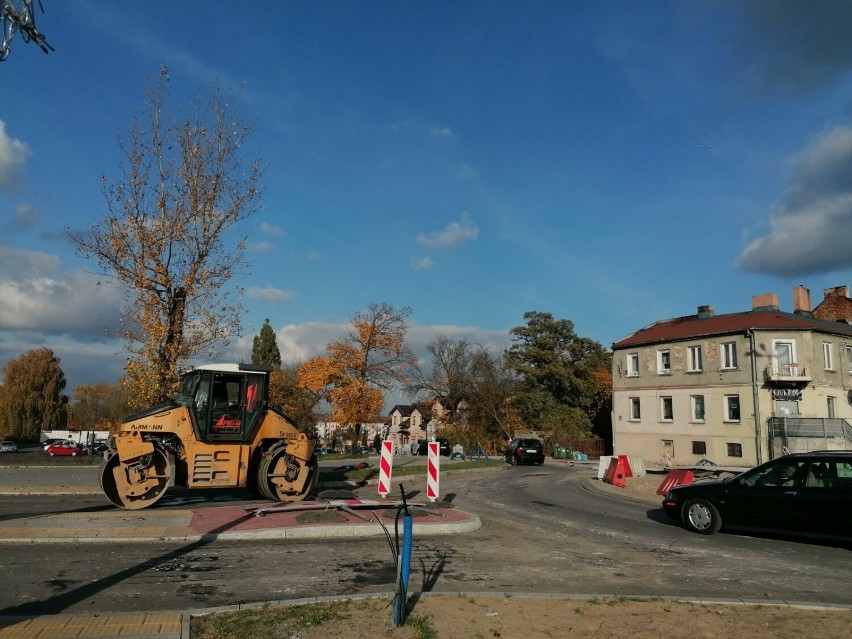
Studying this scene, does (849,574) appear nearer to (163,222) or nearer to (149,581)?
(149,581)

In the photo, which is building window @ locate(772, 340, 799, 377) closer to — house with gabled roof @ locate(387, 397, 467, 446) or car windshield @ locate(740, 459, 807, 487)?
car windshield @ locate(740, 459, 807, 487)

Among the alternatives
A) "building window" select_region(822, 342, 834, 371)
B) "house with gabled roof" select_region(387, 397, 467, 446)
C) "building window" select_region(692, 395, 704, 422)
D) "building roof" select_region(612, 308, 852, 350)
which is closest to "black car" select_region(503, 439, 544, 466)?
"building window" select_region(692, 395, 704, 422)

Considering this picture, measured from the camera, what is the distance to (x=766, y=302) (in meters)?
40.9

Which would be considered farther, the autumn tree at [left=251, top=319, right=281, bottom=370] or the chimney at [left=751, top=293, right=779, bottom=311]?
the autumn tree at [left=251, top=319, right=281, bottom=370]

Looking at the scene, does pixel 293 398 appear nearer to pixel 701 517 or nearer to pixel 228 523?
pixel 228 523

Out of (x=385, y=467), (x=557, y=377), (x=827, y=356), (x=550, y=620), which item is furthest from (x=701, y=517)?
(x=557, y=377)

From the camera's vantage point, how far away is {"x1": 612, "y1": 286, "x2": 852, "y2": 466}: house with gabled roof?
3469 centimetres

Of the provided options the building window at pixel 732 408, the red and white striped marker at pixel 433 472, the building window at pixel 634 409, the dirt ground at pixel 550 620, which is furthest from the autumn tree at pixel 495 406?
the dirt ground at pixel 550 620

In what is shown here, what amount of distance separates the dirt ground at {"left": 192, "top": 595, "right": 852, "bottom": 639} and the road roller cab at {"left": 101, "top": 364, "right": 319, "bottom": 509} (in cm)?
743

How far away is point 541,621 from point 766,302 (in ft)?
133

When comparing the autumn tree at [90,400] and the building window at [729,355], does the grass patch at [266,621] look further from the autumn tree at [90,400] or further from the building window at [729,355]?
the autumn tree at [90,400]

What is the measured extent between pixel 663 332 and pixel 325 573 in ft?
130

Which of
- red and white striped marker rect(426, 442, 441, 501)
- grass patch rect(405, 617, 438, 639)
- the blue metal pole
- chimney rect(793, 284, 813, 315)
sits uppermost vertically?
chimney rect(793, 284, 813, 315)

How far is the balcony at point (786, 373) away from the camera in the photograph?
34438 millimetres
